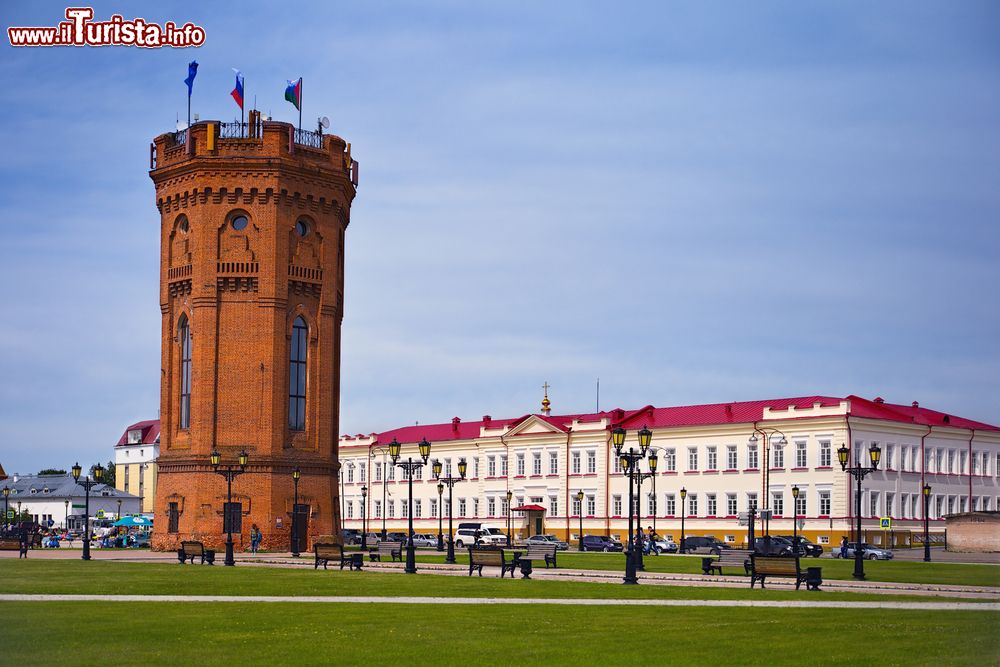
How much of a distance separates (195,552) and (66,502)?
339 feet

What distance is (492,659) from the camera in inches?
653

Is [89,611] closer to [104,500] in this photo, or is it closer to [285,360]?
[285,360]

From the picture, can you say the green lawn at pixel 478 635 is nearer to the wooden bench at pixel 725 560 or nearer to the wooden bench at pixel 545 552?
the wooden bench at pixel 725 560

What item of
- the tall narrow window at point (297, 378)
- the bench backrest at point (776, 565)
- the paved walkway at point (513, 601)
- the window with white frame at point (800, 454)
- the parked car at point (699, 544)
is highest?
the tall narrow window at point (297, 378)

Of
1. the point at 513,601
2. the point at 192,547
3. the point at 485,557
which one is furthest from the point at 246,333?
the point at 513,601

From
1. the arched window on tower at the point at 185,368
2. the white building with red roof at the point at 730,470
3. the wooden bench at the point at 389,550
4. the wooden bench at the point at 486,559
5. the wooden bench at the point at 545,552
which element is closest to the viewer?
the wooden bench at the point at 486,559

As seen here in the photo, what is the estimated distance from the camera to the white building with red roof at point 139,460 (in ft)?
499

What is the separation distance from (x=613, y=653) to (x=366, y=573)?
23909mm

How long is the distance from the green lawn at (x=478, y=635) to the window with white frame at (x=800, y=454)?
A: 6604 cm

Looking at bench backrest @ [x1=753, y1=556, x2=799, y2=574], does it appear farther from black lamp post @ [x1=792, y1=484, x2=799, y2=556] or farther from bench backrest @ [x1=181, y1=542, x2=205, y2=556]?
black lamp post @ [x1=792, y1=484, x2=799, y2=556]

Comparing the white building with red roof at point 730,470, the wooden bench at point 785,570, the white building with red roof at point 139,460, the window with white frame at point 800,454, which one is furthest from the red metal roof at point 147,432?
the wooden bench at point 785,570

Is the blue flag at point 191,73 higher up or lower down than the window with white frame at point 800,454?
higher up

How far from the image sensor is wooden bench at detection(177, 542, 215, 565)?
4634 cm

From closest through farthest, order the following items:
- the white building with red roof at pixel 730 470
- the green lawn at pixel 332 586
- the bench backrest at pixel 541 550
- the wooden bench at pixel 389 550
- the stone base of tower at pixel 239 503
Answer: the green lawn at pixel 332 586 < the bench backrest at pixel 541 550 < the wooden bench at pixel 389 550 < the stone base of tower at pixel 239 503 < the white building with red roof at pixel 730 470
